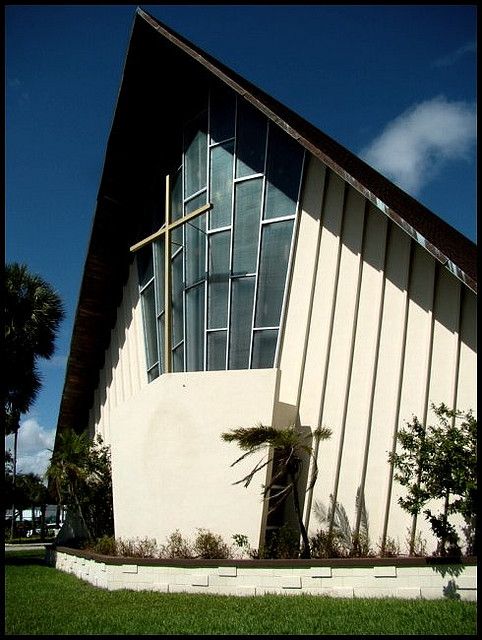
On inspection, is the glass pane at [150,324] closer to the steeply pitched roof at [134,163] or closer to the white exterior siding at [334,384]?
the steeply pitched roof at [134,163]

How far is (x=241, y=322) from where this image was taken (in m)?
15.1

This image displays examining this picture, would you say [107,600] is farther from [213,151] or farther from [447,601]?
[213,151]

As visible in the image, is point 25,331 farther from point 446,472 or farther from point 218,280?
point 446,472

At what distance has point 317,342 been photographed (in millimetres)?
13477

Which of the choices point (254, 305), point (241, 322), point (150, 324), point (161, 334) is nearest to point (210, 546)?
point (241, 322)

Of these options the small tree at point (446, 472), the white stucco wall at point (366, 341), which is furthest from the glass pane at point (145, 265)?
the small tree at point (446, 472)

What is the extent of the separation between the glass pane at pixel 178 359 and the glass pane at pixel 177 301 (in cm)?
21

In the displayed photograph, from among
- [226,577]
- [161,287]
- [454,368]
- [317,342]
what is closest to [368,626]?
[226,577]

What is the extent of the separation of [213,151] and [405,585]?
1180 cm

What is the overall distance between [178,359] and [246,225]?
4190 mm

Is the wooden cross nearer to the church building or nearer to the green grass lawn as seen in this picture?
the church building

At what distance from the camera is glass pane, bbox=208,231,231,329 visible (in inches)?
614

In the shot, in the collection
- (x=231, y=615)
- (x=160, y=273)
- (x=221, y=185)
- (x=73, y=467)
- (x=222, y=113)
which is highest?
(x=222, y=113)

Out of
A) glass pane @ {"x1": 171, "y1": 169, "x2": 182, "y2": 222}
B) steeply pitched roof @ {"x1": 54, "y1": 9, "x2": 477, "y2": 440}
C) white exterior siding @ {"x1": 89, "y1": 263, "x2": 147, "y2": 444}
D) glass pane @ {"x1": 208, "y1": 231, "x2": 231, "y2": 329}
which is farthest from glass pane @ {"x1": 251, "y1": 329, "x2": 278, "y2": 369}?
white exterior siding @ {"x1": 89, "y1": 263, "x2": 147, "y2": 444}
